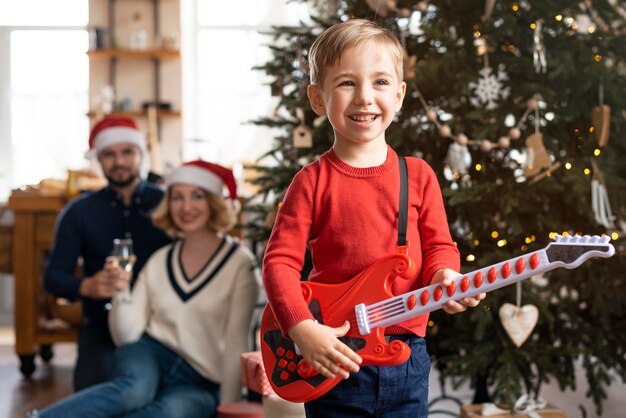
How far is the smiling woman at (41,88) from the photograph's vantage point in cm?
631

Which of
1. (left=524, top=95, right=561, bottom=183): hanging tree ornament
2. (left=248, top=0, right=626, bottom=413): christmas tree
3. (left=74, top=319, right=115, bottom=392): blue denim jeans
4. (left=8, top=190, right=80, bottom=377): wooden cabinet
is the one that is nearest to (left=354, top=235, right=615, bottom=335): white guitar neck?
(left=248, top=0, right=626, bottom=413): christmas tree

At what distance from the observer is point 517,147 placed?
8.74 ft

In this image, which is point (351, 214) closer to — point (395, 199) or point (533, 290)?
point (395, 199)

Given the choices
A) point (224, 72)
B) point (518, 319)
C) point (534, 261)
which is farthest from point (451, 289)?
point (224, 72)

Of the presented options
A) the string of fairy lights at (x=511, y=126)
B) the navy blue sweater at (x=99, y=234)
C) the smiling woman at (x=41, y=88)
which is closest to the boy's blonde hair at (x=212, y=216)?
the navy blue sweater at (x=99, y=234)

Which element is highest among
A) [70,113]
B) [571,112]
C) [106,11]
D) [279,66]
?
[106,11]

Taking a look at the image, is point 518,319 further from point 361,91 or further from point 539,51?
point 361,91

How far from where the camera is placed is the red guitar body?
4.18 ft

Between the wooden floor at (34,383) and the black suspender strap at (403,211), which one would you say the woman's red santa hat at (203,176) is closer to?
the wooden floor at (34,383)

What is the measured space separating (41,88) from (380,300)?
18.4 feet

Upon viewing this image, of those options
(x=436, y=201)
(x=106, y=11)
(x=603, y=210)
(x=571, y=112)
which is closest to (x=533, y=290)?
(x=603, y=210)

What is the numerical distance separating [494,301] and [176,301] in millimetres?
1051

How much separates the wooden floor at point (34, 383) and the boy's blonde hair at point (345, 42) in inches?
98.3

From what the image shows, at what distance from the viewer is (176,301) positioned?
284 cm
